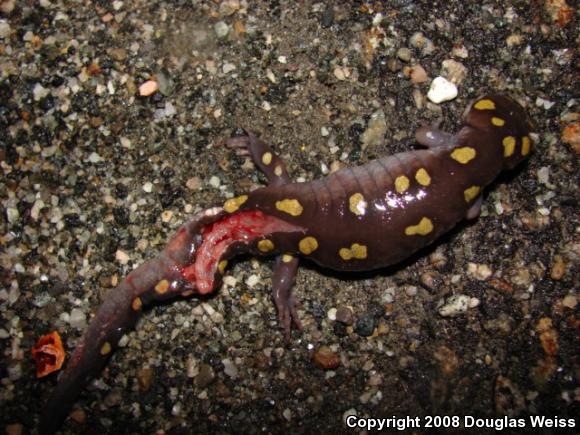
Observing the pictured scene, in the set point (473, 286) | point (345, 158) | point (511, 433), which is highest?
point (345, 158)

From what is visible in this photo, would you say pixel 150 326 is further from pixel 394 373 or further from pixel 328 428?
pixel 394 373

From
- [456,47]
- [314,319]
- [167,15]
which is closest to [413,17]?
[456,47]

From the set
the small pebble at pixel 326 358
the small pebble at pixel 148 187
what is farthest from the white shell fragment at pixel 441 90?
the small pebble at pixel 148 187

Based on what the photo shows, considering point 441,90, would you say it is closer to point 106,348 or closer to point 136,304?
point 136,304

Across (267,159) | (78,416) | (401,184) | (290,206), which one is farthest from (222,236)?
(78,416)

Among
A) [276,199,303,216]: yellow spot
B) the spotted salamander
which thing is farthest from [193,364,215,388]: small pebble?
[276,199,303,216]: yellow spot

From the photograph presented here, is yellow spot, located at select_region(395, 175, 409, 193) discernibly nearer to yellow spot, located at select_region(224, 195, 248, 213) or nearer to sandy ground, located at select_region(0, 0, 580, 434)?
sandy ground, located at select_region(0, 0, 580, 434)

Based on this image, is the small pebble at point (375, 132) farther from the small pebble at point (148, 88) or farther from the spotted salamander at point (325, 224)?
the small pebble at point (148, 88)
